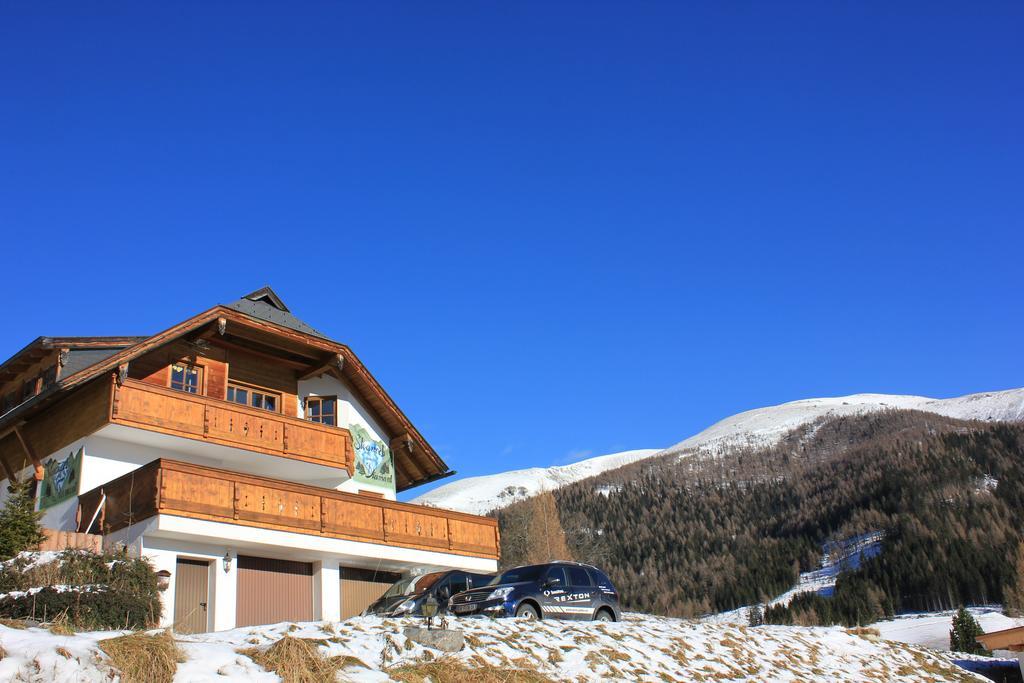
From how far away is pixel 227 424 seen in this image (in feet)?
82.9

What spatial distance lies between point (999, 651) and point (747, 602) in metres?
42.2

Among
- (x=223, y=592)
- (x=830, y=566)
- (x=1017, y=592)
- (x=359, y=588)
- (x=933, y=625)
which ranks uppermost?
(x=830, y=566)

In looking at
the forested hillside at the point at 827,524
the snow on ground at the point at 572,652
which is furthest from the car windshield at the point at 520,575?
the forested hillside at the point at 827,524

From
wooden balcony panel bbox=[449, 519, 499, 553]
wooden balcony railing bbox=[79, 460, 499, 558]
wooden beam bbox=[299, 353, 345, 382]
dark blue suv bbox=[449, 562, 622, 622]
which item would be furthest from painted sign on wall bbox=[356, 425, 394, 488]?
dark blue suv bbox=[449, 562, 622, 622]

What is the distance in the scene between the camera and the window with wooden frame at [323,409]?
29.1 meters

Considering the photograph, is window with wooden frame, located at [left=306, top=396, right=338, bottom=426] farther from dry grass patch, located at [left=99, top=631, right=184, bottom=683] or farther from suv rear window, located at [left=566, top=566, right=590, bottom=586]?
dry grass patch, located at [left=99, top=631, right=184, bottom=683]

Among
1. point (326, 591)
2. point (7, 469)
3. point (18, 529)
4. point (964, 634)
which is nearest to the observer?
point (18, 529)

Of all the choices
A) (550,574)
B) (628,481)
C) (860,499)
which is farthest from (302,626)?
(628,481)

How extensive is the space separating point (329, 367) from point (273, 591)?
289 inches

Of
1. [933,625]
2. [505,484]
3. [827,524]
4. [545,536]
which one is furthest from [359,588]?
[505,484]

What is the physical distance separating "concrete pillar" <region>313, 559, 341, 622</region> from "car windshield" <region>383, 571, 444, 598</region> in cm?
202

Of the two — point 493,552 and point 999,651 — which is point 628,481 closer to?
point 999,651

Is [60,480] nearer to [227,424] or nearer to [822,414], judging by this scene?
[227,424]

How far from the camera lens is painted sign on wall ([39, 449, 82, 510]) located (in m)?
23.1
